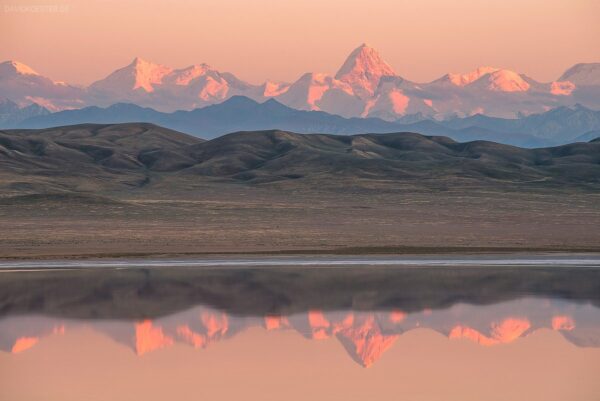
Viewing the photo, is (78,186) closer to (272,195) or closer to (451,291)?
(272,195)

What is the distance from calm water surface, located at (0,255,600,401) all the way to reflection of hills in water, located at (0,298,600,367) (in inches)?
2.5

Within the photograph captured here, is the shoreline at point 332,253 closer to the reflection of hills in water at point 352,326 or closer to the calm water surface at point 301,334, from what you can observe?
the calm water surface at point 301,334

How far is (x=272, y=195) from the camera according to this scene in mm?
146500

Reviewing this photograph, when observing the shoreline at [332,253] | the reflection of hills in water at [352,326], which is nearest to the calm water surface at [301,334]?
the reflection of hills in water at [352,326]

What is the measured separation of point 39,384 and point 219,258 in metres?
34.0

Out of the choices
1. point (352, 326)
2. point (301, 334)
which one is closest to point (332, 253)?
point (352, 326)

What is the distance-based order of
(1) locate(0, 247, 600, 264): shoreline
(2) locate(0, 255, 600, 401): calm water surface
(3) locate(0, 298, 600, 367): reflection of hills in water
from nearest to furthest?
(2) locate(0, 255, 600, 401): calm water surface, (3) locate(0, 298, 600, 367): reflection of hills in water, (1) locate(0, 247, 600, 264): shoreline

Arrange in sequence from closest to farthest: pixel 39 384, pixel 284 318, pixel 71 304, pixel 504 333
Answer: pixel 39 384 → pixel 504 333 → pixel 284 318 → pixel 71 304

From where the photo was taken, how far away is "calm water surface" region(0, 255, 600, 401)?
2362 cm

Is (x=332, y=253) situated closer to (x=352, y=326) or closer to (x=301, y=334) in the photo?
(x=352, y=326)

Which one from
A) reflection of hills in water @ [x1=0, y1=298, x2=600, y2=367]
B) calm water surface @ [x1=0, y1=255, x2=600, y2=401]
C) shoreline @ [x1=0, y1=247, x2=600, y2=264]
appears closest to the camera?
calm water surface @ [x1=0, y1=255, x2=600, y2=401]

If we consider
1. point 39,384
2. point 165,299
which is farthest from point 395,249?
point 39,384

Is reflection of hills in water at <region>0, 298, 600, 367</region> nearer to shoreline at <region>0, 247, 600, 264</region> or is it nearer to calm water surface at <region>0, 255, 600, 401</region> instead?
calm water surface at <region>0, 255, 600, 401</region>

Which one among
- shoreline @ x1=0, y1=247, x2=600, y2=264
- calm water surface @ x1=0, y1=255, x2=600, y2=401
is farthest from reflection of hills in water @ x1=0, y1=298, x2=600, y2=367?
shoreline @ x1=0, y1=247, x2=600, y2=264
